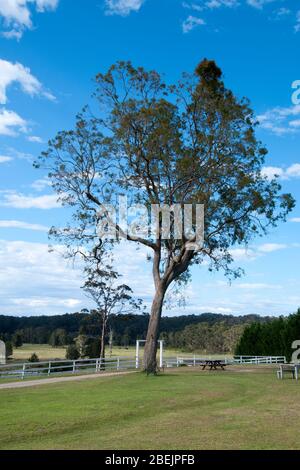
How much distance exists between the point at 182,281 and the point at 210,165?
8.46 metres

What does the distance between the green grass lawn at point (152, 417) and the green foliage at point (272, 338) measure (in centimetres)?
2759

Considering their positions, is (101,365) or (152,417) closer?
(152,417)

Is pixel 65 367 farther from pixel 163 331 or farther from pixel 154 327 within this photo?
pixel 163 331

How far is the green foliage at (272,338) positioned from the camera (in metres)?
47.4

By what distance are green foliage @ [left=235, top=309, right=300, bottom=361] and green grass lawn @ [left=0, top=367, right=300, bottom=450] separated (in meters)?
27.6

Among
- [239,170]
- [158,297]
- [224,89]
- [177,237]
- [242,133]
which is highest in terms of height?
[224,89]

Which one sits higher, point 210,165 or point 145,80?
point 145,80

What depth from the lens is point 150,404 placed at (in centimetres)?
1557

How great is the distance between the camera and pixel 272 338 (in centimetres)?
5056

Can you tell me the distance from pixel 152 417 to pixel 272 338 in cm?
3927

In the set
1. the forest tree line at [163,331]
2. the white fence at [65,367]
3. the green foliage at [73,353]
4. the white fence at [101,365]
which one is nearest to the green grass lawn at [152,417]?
the white fence at [65,367]

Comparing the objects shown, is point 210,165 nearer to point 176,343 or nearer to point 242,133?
point 242,133

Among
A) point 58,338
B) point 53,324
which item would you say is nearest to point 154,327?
point 58,338
